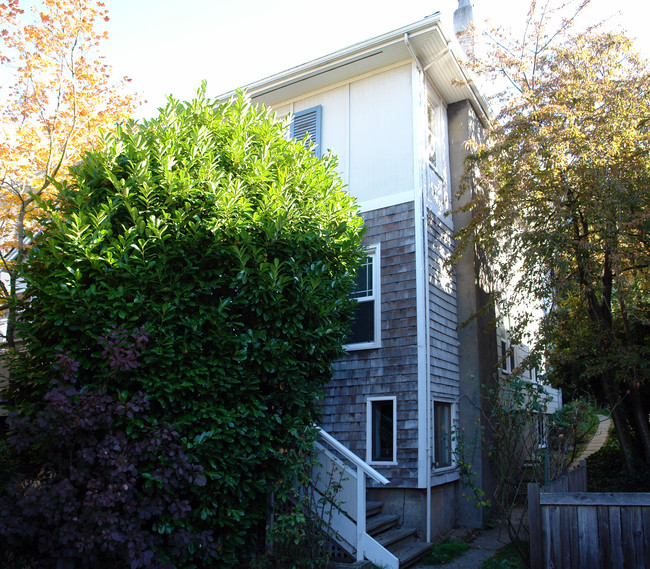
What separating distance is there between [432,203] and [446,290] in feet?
5.33

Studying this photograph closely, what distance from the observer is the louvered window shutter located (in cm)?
1113

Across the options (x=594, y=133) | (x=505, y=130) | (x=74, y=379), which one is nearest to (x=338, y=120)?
(x=505, y=130)

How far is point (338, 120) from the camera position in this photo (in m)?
10.9

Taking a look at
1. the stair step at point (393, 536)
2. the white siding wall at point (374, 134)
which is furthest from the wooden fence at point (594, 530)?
the white siding wall at point (374, 134)

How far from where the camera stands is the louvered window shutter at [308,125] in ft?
36.5

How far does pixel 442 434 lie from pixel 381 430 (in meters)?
1.11

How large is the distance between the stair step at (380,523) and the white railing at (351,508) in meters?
0.87

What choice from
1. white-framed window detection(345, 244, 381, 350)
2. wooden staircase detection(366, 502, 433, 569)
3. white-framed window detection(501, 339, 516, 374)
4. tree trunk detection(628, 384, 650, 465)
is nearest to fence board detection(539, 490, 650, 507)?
wooden staircase detection(366, 502, 433, 569)

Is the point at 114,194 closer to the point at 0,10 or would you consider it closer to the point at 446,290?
the point at 446,290

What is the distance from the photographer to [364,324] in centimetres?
955

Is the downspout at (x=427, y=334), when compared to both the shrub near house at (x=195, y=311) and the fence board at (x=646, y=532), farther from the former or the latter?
the fence board at (x=646, y=532)

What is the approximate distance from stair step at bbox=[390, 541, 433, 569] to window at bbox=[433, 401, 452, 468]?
138cm

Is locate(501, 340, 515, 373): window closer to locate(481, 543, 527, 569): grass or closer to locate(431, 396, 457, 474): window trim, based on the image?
locate(431, 396, 457, 474): window trim

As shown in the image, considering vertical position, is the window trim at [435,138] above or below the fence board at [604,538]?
above
